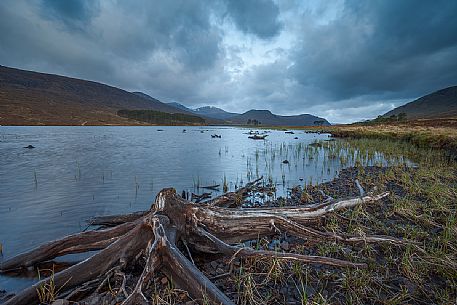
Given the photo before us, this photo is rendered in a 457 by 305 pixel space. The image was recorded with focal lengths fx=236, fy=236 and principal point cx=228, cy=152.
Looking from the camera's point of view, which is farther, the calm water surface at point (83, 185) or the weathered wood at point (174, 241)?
the calm water surface at point (83, 185)

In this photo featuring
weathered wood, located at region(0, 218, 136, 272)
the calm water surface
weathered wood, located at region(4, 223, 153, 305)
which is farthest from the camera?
the calm water surface

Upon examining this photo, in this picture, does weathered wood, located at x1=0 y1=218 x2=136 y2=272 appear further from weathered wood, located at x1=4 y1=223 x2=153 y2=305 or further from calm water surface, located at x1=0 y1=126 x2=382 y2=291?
weathered wood, located at x1=4 y1=223 x2=153 y2=305

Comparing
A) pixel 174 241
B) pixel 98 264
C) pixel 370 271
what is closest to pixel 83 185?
pixel 98 264

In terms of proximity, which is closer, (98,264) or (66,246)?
(98,264)

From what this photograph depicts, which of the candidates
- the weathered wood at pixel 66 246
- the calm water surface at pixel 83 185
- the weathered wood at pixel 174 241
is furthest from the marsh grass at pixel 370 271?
the calm water surface at pixel 83 185

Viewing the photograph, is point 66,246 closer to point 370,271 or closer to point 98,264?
point 98,264

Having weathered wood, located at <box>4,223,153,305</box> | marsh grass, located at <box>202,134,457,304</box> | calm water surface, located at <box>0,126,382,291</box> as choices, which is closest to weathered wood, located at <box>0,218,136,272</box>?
calm water surface, located at <box>0,126,382,291</box>

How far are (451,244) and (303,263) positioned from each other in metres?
3.32

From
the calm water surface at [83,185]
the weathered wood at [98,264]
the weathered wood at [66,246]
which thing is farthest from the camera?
the calm water surface at [83,185]

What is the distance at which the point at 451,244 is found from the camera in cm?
509

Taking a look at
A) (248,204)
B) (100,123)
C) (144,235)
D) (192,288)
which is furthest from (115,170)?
(100,123)

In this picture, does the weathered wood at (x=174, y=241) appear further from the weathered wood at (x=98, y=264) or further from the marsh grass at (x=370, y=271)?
the marsh grass at (x=370, y=271)

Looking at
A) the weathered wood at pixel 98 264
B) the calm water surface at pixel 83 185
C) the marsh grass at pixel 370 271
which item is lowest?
the calm water surface at pixel 83 185

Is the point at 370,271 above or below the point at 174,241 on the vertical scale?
below
